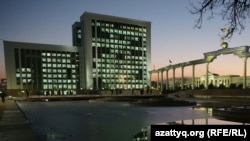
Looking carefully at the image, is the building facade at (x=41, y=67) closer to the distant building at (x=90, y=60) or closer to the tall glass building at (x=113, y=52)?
the distant building at (x=90, y=60)

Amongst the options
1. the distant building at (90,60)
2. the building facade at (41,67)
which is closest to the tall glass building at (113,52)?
the distant building at (90,60)

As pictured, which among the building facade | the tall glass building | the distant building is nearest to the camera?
the building facade

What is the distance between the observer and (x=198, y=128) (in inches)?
189

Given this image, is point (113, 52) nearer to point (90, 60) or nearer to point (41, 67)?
point (90, 60)

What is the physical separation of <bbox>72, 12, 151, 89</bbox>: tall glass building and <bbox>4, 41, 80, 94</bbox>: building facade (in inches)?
243

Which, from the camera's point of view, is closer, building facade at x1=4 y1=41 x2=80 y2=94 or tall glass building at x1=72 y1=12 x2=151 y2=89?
building facade at x1=4 y1=41 x2=80 y2=94

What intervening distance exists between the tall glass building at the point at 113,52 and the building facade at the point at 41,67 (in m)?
6.18

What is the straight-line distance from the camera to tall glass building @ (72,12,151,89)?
4542 inches

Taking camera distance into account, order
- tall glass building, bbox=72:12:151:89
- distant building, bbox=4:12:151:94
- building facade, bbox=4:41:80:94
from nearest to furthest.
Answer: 1. building facade, bbox=4:41:80:94
2. distant building, bbox=4:12:151:94
3. tall glass building, bbox=72:12:151:89

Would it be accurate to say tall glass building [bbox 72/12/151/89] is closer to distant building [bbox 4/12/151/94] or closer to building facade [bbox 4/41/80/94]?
distant building [bbox 4/12/151/94]

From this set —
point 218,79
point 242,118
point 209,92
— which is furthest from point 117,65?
point 242,118

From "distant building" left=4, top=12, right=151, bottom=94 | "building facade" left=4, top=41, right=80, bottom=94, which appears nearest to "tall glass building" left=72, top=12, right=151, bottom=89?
"distant building" left=4, top=12, right=151, bottom=94

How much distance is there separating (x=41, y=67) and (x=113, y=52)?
3641 cm

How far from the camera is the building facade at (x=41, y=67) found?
10612 cm
